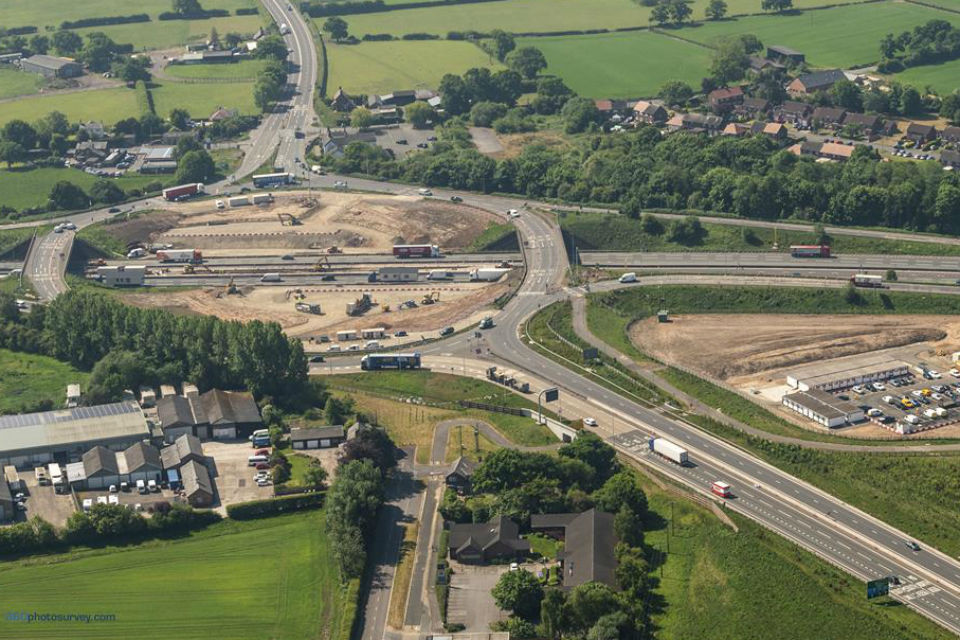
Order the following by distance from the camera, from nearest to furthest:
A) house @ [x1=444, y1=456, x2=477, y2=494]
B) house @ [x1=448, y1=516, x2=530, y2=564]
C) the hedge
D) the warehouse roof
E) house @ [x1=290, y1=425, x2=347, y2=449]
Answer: house @ [x1=448, y1=516, x2=530, y2=564] < the hedge < house @ [x1=444, y1=456, x2=477, y2=494] < the warehouse roof < house @ [x1=290, y1=425, x2=347, y2=449]

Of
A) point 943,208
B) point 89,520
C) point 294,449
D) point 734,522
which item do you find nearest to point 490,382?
point 294,449

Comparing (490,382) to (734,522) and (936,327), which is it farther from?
(936,327)

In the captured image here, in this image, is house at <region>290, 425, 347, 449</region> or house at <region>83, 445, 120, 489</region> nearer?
house at <region>83, 445, 120, 489</region>

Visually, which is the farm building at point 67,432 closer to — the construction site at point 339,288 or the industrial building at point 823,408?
the construction site at point 339,288

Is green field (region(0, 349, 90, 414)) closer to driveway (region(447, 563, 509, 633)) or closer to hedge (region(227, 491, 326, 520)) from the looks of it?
hedge (region(227, 491, 326, 520))

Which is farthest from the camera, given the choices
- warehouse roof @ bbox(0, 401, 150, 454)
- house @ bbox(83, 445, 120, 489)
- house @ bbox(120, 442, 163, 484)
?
warehouse roof @ bbox(0, 401, 150, 454)

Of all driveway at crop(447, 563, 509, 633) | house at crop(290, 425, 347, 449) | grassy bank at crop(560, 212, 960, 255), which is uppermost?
grassy bank at crop(560, 212, 960, 255)

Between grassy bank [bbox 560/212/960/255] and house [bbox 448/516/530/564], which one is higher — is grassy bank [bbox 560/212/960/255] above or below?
above

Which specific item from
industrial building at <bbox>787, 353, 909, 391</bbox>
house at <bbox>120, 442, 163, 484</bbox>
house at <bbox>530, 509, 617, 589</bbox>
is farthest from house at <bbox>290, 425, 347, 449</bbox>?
industrial building at <bbox>787, 353, 909, 391</bbox>
